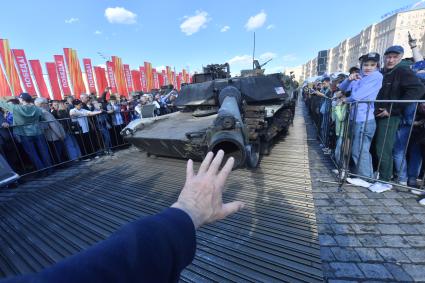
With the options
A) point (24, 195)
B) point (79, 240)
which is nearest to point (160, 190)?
point (79, 240)

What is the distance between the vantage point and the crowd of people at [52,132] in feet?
18.5

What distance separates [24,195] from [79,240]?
2672 mm

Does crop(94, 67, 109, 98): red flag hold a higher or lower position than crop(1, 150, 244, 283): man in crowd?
higher

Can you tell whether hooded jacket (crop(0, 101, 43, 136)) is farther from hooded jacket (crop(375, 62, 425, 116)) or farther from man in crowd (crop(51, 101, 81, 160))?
hooded jacket (crop(375, 62, 425, 116))

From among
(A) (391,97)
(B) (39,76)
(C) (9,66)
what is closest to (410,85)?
(A) (391,97)

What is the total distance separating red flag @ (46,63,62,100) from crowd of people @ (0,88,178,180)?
1387cm

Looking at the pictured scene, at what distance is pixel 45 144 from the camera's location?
238 inches

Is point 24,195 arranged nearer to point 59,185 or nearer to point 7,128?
point 59,185

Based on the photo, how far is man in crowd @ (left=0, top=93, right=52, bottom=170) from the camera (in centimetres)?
557

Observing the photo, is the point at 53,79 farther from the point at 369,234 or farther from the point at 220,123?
the point at 369,234

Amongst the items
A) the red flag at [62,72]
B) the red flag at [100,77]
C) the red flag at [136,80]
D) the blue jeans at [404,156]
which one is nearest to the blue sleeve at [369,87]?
the blue jeans at [404,156]

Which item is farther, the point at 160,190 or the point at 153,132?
the point at 153,132

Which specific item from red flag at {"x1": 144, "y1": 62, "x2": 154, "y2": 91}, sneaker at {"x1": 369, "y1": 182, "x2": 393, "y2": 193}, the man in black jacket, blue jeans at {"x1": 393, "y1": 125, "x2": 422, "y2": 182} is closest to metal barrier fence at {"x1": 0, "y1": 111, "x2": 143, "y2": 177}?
sneaker at {"x1": 369, "y1": 182, "x2": 393, "y2": 193}

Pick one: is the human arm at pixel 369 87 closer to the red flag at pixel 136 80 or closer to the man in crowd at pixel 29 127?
the man in crowd at pixel 29 127
